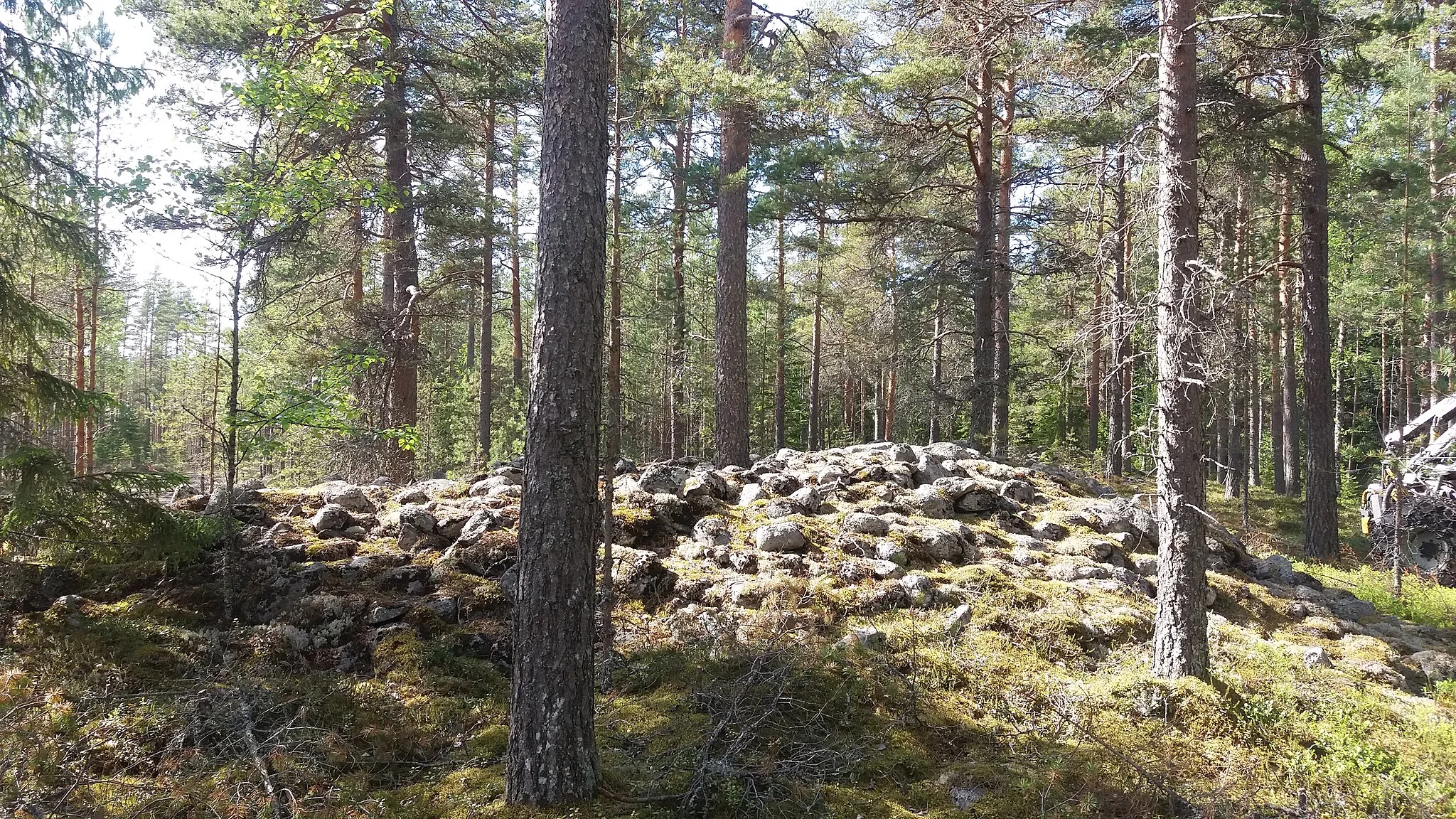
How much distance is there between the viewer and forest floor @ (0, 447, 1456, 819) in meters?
4.03

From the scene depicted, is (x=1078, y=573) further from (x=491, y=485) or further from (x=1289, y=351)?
(x=1289, y=351)

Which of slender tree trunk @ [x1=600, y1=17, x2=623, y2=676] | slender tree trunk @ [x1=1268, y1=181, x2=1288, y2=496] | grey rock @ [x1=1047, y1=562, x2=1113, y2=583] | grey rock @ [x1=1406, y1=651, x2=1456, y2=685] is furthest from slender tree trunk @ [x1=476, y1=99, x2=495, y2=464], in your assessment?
slender tree trunk @ [x1=1268, y1=181, x2=1288, y2=496]

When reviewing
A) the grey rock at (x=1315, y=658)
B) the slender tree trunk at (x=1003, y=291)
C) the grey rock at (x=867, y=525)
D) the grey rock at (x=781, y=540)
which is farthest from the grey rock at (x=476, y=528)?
the slender tree trunk at (x=1003, y=291)

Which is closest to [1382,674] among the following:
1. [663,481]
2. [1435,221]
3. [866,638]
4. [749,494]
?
[866,638]

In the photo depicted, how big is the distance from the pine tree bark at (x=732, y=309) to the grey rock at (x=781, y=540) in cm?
313

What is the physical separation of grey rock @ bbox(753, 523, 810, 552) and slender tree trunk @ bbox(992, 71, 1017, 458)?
21.5 ft

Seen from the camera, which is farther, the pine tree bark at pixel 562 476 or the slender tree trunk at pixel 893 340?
the slender tree trunk at pixel 893 340

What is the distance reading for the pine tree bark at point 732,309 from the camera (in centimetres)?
1090

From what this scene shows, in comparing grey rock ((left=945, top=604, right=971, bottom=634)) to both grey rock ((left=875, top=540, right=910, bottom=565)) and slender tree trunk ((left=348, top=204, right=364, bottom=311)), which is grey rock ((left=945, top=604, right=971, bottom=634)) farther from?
slender tree trunk ((left=348, top=204, right=364, bottom=311))

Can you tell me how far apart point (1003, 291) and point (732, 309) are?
20.4 ft

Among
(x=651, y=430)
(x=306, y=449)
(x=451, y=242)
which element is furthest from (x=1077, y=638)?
(x=651, y=430)

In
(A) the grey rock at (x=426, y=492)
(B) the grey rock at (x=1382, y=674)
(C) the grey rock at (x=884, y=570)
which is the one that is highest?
(A) the grey rock at (x=426, y=492)

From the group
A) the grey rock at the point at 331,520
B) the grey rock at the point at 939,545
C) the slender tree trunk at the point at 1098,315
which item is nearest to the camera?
the slender tree trunk at the point at 1098,315

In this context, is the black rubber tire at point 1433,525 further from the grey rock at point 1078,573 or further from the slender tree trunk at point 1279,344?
the grey rock at point 1078,573
